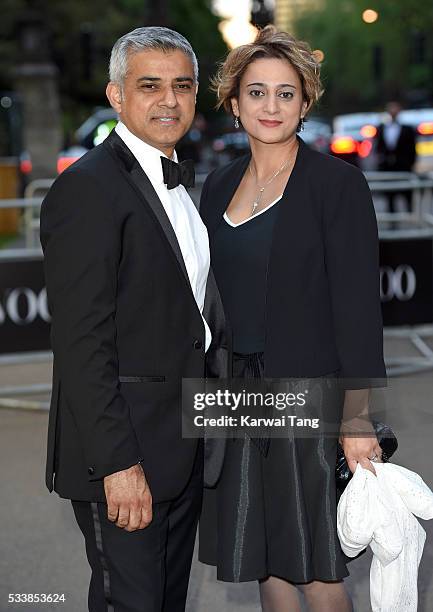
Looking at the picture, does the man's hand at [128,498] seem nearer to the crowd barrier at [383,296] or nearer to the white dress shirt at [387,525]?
the white dress shirt at [387,525]

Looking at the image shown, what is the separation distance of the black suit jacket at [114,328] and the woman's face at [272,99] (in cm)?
60

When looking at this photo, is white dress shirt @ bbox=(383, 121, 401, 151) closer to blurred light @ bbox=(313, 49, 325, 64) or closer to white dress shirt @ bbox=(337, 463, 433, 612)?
blurred light @ bbox=(313, 49, 325, 64)

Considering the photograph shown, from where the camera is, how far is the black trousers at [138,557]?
9.83ft

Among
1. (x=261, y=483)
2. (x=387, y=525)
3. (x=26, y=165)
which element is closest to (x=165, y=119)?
(x=261, y=483)

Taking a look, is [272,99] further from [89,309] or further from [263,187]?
[89,309]

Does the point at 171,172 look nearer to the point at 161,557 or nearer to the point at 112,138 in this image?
the point at 112,138

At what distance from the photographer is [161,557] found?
306 centimetres

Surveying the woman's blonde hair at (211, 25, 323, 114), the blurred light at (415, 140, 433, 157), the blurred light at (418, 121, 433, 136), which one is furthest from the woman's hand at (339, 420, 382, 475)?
the blurred light at (418, 121, 433, 136)

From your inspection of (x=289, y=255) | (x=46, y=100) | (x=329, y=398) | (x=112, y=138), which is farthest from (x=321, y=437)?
(x=46, y=100)

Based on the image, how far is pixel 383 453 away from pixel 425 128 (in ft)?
86.7

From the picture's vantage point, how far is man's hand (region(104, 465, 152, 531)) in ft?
9.53

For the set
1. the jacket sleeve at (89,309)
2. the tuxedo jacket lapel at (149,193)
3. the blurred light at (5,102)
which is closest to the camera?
the jacket sleeve at (89,309)

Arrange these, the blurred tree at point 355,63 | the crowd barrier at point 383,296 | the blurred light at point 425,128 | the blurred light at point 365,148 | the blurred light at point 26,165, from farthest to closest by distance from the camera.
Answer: the blurred tree at point 355,63
the blurred light at point 425,128
the blurred light at point 365,148
the blurred light at point 26,165
the crowd barrier at point 383,296

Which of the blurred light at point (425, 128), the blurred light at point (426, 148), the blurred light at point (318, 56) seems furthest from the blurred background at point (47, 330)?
the blurred light at point (425, 128)
